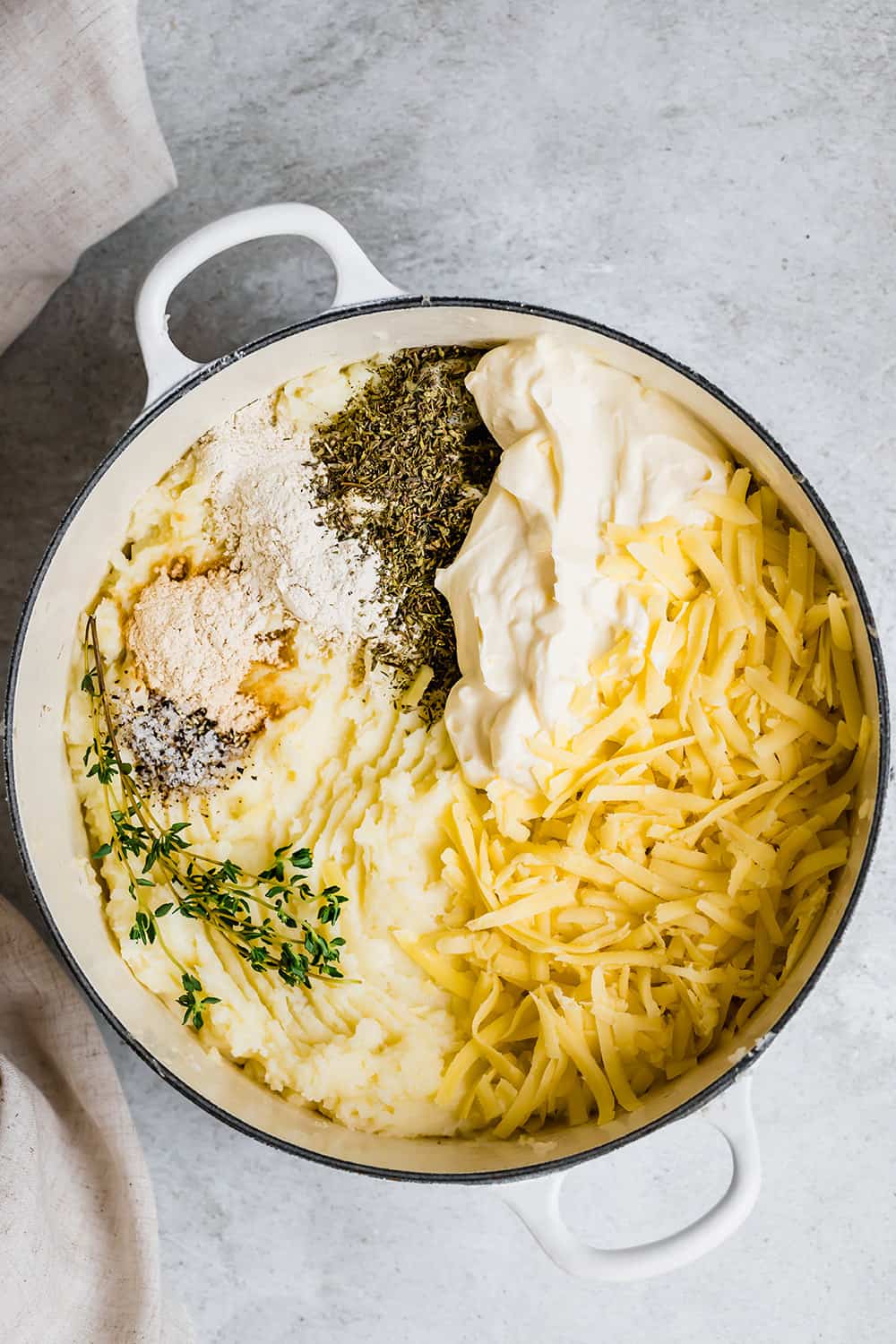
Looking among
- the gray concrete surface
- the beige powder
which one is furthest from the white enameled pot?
the gray concrete surface

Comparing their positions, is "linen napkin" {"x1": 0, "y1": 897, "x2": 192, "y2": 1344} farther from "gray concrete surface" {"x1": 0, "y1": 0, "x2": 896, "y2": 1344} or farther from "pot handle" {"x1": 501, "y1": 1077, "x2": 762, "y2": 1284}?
"pot handle" {"x1": 501, "y1": 1077, "x2": 762, "y2": 1284}

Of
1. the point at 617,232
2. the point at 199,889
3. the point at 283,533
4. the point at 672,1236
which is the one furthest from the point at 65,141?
the point at 672,1236

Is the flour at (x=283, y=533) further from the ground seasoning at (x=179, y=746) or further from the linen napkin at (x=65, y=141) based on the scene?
the linen napkin at (x=65, y=141)

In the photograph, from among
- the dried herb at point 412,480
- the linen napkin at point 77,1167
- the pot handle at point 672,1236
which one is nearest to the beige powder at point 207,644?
the dried herb at point 412,480

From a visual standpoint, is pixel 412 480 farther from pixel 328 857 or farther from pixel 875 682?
pixel 875 682

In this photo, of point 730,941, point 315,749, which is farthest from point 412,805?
point 730,941

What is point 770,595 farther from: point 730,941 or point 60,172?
point 60,172

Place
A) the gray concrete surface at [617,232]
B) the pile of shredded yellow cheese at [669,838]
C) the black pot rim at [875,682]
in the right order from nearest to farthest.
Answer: the black pot rim at [875,682], the pile of shredded yellow cheese at [669,838], the gray concrete surface at [617,232]
